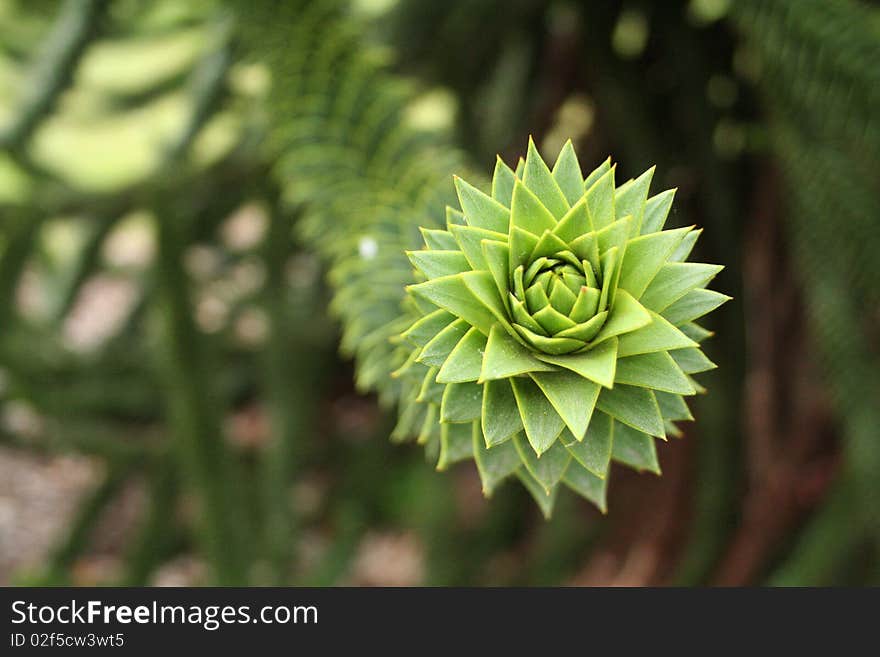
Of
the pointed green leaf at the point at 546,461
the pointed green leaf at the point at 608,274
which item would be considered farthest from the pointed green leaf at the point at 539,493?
the pointed green leaf at the point at 608,274

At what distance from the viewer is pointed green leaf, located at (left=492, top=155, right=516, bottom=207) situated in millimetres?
473

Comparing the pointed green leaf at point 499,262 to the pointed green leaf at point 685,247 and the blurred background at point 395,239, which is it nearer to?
the pointed green leaf at point 685,247

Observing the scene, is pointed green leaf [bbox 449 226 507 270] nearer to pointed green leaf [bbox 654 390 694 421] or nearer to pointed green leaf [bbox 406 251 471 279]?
pointed green leaf [bbox 406 251 471 279]

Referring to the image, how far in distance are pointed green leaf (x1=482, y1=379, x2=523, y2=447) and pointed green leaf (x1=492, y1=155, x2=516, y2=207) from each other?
10cm

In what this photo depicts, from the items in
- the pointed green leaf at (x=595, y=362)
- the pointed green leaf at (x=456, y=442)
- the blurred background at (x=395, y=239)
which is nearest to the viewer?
the pointed green leaf at (x=595, y=362)

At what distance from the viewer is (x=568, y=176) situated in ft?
A: 1.56

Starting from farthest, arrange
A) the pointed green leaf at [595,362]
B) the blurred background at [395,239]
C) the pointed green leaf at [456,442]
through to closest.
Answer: the blurred background at [395,239] → the pointed green leaf at [456,442] → the pointed green leaf at [595,362]

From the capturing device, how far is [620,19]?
1.24 metres

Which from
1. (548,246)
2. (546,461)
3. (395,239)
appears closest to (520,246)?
(548,246)

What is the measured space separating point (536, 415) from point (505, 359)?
4 cm

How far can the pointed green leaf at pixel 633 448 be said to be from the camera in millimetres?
490

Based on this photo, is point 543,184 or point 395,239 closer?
point 543,184

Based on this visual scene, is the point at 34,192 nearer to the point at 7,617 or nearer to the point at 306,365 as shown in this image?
the point at 306,365

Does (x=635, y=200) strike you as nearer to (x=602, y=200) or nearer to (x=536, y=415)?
(x=602, y=200)
